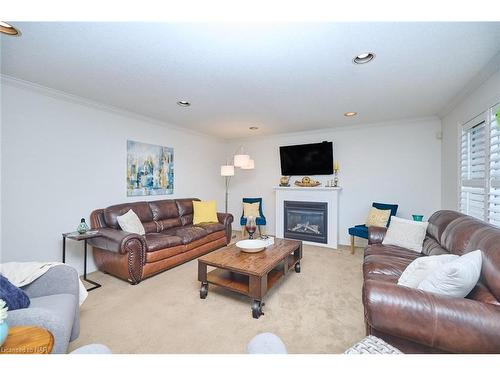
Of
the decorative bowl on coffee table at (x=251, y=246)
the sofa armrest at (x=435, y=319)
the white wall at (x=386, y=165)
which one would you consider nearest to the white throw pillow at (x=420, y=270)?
the sofa armrest at (x=435, y=319)

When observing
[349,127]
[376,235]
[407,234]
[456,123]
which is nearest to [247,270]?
[376,235]

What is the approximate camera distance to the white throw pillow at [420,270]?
1435mm

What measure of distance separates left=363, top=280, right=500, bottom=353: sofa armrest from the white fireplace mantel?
10.4ft

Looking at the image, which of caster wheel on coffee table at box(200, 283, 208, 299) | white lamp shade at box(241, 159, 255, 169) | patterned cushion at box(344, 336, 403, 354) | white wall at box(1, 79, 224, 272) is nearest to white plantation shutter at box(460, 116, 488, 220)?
patterned cushion at box(344, 336, 403, 354)

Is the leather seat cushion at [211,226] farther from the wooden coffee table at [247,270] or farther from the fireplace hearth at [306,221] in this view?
the fireplace hearth at [306,221]

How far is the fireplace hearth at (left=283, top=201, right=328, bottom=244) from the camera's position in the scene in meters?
4.39

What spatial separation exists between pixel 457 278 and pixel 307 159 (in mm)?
3725

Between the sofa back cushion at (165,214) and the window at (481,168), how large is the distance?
163 inches

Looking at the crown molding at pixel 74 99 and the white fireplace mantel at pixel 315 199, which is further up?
the crown molding at pixel 74 99

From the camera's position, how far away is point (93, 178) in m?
3.13

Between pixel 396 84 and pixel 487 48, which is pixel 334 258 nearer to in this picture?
pixel 396 84

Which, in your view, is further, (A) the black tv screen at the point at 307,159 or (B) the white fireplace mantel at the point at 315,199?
(A) the black tv screen at the point at 307,159

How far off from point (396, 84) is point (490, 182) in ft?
4.55

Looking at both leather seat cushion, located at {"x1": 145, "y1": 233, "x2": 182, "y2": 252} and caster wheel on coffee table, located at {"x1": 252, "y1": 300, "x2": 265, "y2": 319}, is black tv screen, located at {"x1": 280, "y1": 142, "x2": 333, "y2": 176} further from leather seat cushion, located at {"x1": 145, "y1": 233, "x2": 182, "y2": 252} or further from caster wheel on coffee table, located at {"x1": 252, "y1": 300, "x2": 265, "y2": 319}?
caster wheel on coffee table, located at {"x1": 252, "y1": 300, "x2": 265, "y2": 319}
